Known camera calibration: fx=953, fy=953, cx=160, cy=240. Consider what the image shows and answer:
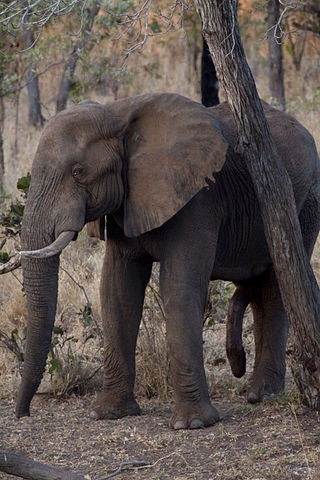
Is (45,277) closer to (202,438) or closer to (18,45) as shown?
(202,438)

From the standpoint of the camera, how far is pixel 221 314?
8633 mm

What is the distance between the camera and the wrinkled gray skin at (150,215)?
18.0 feet

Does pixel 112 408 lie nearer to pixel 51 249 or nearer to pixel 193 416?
pixel 193 416

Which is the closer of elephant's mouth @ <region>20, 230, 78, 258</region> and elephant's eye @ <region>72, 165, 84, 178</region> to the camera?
elephant's mouth @ <region>20, 230, 78, 258</region>

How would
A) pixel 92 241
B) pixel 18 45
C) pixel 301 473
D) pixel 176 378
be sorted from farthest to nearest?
1. pixel 18 45
2. pixel 92 241
3. pixel 176 378
4. pixel 301 473

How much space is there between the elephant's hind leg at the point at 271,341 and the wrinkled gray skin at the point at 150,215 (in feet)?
0.26

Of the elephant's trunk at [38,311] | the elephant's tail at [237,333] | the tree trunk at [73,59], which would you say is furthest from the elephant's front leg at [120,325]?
the tree trunk at [73,59]

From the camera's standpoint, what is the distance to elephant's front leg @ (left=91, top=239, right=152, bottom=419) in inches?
239

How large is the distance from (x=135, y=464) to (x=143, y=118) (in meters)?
2.05

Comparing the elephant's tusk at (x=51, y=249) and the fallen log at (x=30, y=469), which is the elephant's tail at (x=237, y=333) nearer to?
the elephant's tusk at (x=51, y=249)

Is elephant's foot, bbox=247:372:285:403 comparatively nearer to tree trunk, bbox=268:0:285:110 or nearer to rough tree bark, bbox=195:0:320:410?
rough tree bark, bbox=195:0:320:410

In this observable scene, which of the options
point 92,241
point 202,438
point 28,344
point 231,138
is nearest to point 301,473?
point 202,438

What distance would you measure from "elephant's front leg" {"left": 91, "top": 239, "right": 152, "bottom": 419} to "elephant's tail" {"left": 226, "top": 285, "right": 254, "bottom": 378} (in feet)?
2.45

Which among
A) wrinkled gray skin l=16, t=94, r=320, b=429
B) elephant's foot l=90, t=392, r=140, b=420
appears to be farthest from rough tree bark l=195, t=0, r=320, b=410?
elephant's foot l=90, t=392, r=140, b=420
